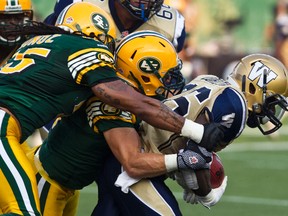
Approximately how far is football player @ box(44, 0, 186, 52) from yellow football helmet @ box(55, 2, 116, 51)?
69 cm

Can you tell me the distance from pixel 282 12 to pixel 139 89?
11244mm

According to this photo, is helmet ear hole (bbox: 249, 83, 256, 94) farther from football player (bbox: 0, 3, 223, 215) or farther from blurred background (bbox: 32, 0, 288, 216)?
blurred background (bbox: 32, 0, 288, 216)

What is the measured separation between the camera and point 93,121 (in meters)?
4.85

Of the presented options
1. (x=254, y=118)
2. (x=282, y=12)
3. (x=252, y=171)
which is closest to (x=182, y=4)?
(x=282, y=12)

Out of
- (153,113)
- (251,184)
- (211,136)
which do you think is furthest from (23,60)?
(251,184)

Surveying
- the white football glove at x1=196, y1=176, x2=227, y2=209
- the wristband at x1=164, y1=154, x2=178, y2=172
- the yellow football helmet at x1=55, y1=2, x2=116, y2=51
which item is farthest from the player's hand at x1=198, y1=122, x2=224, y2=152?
the yellow football helmet at x1=55, y1=2, x2=116, y2=51

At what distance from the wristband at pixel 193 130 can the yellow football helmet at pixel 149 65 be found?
33 centimetres

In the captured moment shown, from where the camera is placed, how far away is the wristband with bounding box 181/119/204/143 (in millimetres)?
4676

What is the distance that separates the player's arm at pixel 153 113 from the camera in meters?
4.68

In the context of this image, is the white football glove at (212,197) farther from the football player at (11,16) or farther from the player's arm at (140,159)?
the football player at (11,16)

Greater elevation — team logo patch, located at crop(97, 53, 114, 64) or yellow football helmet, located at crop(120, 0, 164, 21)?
team logo patch, located at crop(97, 53, 114, 64)

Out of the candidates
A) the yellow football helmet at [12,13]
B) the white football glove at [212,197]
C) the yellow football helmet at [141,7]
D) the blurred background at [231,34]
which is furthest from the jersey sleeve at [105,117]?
the blurred background at [231,34]

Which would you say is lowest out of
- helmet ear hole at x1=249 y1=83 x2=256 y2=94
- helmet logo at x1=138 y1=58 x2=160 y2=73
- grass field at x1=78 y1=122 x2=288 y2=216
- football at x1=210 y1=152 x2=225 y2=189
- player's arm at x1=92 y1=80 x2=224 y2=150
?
grass field at x1=78 y1=122 x2=288 y2=216

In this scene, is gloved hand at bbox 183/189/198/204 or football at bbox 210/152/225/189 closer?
football at bbox 210/152/225/189
